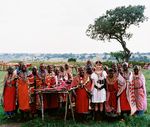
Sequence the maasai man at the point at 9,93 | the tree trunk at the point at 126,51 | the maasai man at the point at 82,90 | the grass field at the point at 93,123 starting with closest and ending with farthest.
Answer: the grass field at the point at 93,123 < the maasai man at the point at 82,90 < the maasai man at the point at 9,93 < the tree trunk at the point at 126,51

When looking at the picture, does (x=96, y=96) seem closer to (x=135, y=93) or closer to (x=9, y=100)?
(x=135, y=93)

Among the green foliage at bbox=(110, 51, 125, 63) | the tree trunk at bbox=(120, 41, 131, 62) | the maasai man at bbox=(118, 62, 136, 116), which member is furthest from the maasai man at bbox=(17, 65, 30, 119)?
the green foliage at bbox=(110, 51, 125, 63)

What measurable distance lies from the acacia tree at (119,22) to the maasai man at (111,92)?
56345 millimetres

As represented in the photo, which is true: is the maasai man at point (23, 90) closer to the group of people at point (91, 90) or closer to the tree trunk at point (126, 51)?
the group of people at point (91, 90)

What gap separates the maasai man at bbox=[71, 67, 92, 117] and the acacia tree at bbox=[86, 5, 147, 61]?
5637 centimetres

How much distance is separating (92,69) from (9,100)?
291 centimetres

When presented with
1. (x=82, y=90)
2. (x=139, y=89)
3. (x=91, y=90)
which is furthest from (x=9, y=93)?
(x=139, y=89)

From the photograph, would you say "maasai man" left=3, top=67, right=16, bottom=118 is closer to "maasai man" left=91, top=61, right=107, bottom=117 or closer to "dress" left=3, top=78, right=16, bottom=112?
"dress" left=3, top=78, right=16, bottom=112

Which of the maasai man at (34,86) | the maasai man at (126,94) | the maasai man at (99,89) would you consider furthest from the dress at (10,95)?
the maasai man at (126,94)

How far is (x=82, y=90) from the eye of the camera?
1376 centimetres

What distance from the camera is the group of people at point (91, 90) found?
13.7m

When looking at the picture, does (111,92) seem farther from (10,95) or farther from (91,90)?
(10,95)

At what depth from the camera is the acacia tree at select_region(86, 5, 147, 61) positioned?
7038cm

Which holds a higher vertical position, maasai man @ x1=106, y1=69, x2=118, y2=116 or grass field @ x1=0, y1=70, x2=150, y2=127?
maasai man @ x1=106, y1=69, x2=118, y2=116
